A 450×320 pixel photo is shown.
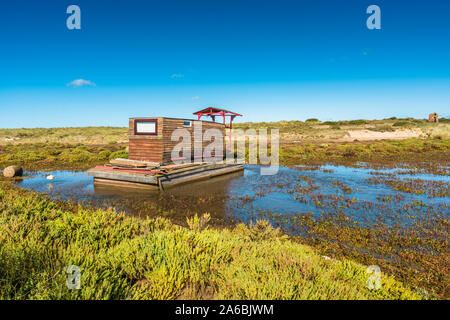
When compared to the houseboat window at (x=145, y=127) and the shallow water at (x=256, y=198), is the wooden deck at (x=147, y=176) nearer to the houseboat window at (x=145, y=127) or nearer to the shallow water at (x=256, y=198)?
the shallow water at (x=256, y=198)

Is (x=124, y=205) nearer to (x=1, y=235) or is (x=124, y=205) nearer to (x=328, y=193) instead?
(x=1, y=235)

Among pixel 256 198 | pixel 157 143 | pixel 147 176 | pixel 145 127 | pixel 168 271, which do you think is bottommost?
pixel 256 198

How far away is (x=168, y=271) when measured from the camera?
393cm

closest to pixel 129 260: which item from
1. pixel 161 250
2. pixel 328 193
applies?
pixel 161 250

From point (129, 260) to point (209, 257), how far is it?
4.64 ft

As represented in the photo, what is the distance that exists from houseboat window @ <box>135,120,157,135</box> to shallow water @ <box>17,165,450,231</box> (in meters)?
4.21

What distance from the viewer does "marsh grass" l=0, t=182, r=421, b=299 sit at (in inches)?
131

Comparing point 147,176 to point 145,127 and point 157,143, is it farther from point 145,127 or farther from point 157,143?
point 145,127

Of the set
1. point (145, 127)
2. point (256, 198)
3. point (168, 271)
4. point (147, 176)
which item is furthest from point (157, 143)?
point (168, 271)

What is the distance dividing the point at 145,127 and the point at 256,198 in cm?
900

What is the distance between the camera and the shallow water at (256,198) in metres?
10.3

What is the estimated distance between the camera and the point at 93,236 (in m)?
5.19

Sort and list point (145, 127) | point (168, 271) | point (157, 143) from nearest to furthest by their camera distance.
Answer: point (168, 271), point (157, 143), point (145, 127)

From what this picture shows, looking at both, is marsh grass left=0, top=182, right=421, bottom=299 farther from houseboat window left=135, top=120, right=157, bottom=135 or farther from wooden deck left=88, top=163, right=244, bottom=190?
houseboat window left=135, top=120, right=157, bottom=135
